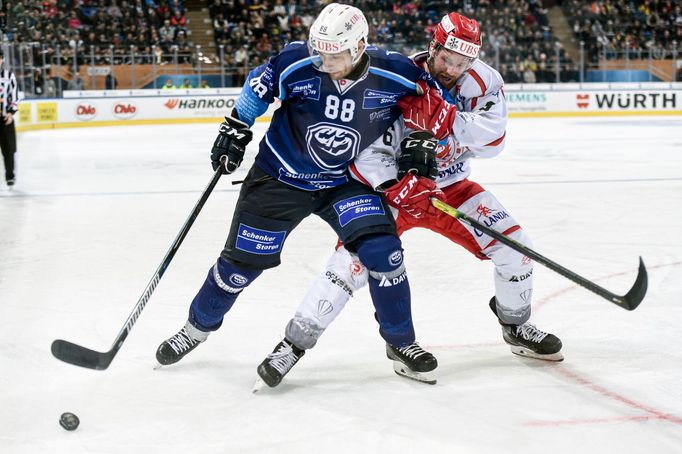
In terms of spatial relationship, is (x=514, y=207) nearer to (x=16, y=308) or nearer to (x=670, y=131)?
(x=16, y=308)

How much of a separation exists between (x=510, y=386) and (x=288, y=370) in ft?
2.14

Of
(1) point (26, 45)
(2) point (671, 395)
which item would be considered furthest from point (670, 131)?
(2) point (671, 395)

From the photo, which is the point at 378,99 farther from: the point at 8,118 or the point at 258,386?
the point at 8,118

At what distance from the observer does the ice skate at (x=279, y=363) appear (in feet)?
8.18

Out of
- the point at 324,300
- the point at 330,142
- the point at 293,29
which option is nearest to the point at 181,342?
the point at 324,300

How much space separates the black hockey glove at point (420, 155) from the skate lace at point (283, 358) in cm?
63

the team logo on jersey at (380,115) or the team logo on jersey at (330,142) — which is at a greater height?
the team logo on jersey at (380,115)

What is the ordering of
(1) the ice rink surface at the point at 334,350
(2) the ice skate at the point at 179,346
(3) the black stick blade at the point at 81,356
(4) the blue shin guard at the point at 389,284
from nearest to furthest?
(1) the ice rink surface at the point at 334,350 → (3) the black stick blade at the point at 81,356 → (4) the blue shin guard at the point at 389,284 → (2) the ice skate at the point at 179,346

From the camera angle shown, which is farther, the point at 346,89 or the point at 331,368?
the point at 331,368

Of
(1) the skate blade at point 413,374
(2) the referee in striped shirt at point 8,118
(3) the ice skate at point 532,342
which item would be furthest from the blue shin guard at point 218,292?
(2) the referee in striped shirt at point 8,118

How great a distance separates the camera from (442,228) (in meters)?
2.86

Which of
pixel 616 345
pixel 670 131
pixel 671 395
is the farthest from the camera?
pixel 670 131

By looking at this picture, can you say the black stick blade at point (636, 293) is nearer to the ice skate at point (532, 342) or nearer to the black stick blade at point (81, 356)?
the ice skate at point (532, 342)

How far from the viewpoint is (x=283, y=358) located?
2549mm
